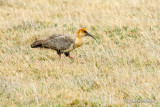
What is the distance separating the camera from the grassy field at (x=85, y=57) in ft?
19.4

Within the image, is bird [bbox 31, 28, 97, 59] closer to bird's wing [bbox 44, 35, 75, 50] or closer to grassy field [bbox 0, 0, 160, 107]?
bird's wing [bbox 44, 35, 75, 50]

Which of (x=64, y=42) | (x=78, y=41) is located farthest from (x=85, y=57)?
(x=64, y=42)

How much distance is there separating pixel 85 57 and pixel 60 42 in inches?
35.6

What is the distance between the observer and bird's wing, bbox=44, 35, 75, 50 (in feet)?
27.8

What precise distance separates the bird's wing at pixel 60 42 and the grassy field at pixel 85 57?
0.39 meters

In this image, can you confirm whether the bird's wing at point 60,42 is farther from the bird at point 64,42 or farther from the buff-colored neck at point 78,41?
the buff-colored neck at point 78,41

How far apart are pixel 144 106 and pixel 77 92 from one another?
1.28m

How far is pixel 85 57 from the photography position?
29.6 feet

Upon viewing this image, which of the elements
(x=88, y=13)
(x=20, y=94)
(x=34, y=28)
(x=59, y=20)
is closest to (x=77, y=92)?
(x=20, y=94)

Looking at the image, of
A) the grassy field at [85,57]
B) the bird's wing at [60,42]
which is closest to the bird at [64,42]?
the bird's wing at [60,42]

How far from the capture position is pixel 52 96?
5844 millimetres

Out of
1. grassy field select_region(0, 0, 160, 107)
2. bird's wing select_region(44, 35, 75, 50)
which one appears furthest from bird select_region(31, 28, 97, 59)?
grassy field select_region(0, 0, 160, 107)

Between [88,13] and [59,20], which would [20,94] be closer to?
[59,20]

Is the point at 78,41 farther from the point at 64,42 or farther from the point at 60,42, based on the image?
the point at 60,42
